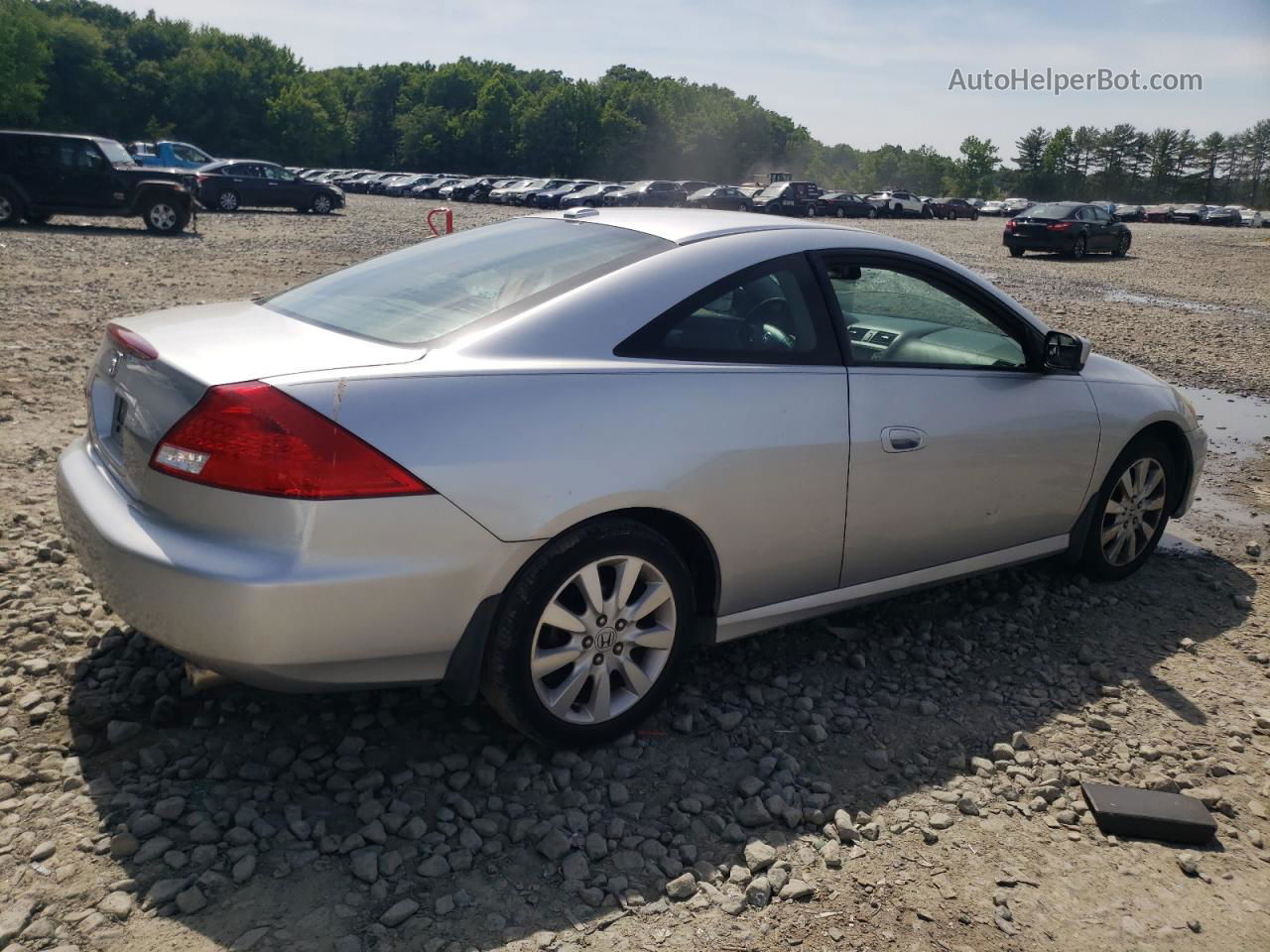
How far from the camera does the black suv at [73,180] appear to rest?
62.5 ft

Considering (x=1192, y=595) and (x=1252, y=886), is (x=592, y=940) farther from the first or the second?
(x=1192, y=595)

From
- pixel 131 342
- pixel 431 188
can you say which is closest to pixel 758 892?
pixel 131 342

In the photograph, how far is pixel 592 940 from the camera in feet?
8.22

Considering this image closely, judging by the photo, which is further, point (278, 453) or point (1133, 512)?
point (1133, 512)

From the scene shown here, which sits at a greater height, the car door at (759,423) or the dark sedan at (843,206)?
the dark sedan at (843,206)

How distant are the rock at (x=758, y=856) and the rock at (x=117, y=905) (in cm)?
152

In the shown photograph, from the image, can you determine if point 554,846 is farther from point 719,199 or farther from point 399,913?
point 719,199

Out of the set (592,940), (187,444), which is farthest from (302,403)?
(592,940)

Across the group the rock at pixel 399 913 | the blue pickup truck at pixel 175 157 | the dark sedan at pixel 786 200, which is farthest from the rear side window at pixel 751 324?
the dark sedan at pixel 786 200

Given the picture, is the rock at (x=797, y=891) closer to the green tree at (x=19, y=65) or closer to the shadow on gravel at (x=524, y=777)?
the shadow on gravel at (x=524, y=777)

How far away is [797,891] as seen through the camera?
2.71 meters

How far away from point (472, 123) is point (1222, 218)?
71.9 m

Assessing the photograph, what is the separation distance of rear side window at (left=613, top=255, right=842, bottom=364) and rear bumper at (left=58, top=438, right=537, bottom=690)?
Answer: 0.83m

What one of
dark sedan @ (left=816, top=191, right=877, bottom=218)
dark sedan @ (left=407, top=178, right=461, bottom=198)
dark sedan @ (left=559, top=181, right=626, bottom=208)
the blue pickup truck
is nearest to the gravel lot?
the blue pickup truck
